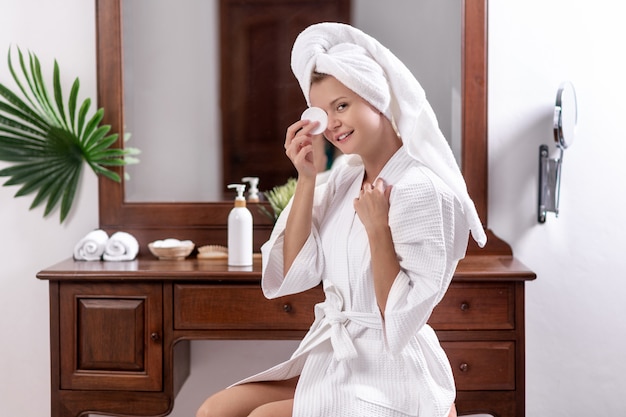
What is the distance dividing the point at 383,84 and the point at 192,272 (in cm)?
95

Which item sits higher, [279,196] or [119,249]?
[279,196]

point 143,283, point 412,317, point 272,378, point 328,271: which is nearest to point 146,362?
point 143,283

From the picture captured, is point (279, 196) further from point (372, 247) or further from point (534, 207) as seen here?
point (372, 247)

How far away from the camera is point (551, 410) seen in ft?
8.30

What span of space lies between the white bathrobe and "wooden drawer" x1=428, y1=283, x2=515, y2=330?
1.81ft

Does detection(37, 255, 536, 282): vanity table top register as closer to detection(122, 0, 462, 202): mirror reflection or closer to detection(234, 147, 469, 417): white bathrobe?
detection(122, 0, 462, 202): mirror reflection

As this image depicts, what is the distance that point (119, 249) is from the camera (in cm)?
239

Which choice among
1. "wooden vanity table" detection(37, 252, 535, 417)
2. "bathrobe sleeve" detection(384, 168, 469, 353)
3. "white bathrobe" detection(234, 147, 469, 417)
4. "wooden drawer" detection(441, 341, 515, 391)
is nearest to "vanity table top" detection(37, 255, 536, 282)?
"wooden vanity table" detection(37, 252, 535, 417)

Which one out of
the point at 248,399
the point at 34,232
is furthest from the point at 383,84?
the point at 34,232

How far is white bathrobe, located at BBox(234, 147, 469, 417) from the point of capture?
1384 millimetres

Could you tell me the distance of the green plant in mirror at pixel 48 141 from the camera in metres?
2.49

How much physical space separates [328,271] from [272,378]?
265 mm

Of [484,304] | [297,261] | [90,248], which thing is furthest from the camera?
[90,248]

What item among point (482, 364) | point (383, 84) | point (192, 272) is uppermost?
point (383, 84)
